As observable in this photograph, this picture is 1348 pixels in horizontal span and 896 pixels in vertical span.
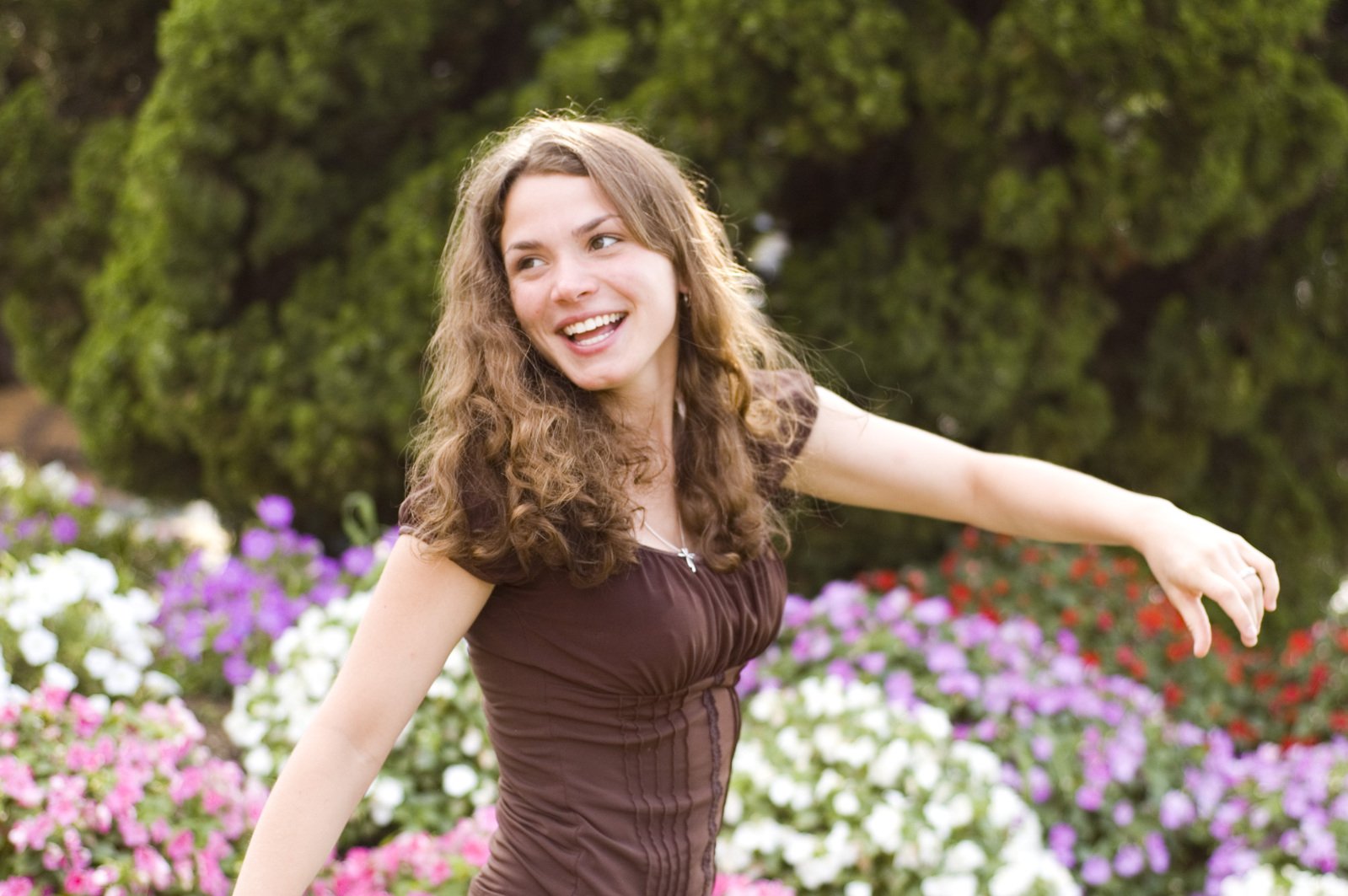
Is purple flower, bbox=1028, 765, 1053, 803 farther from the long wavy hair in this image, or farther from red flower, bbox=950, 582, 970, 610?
the long wavy hair

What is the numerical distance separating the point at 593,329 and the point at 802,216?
8.70 ft

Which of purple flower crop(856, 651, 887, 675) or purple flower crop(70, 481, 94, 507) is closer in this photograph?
purple flower crop(856, 651, 887, 675)

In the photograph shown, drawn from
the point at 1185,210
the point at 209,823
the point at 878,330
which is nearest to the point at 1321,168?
the point at 1185,210

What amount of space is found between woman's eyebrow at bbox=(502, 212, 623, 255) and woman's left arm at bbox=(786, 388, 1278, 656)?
18.6 inches

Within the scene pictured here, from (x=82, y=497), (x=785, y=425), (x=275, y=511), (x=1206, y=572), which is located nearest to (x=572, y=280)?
(x=785, y=425)

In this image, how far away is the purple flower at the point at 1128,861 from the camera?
9.34 ft

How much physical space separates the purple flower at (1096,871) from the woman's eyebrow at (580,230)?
1995 millimetres

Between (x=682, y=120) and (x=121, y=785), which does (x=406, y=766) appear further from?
(x=682, y=120)

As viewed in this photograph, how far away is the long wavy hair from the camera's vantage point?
1.50m

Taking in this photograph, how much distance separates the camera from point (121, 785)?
7.35 feet

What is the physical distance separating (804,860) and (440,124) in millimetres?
2481

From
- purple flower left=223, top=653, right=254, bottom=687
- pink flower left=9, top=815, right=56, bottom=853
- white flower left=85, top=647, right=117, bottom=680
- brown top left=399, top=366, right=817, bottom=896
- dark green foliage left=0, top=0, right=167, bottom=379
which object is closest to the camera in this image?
brown top left=399, top=366, right=817, bottom=896

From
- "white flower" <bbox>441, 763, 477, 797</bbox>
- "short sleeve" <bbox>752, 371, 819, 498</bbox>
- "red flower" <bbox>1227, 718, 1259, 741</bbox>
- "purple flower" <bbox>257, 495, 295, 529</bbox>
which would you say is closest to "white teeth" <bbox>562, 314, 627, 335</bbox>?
"short sleeve" <bbox>752, 371, 819, 498</bbox>

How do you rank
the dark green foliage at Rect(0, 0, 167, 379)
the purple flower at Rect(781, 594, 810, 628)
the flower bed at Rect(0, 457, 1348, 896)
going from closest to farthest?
the flower bed at Rect(0, 457, 1348, 896)
the purple flower at Rect(781, 594, 810, 628)
the dark green foliage at Rect(0, 0, 167, 379)
